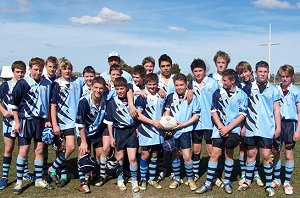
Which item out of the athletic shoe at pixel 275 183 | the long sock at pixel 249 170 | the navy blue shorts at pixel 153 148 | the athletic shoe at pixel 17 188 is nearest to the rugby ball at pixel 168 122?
the navy blue shorts at pixel 153 148

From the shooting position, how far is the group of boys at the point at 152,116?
5777mm

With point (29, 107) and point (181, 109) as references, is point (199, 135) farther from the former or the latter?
point (29, 107)

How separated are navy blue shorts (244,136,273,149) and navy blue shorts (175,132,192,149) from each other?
0.90 metres

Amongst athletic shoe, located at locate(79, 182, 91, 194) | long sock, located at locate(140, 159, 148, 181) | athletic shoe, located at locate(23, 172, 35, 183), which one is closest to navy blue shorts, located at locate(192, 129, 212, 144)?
long sock, located at locate(140, 159, 148, 181)

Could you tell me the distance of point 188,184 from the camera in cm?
638

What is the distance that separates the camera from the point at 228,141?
18.9 feet

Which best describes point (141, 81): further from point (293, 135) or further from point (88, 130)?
point (293, 135)

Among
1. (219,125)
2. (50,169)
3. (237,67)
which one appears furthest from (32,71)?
(237,67)

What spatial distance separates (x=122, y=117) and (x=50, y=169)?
1.62 m

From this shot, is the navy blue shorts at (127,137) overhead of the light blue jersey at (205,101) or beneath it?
beneath

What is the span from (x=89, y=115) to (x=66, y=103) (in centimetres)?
47

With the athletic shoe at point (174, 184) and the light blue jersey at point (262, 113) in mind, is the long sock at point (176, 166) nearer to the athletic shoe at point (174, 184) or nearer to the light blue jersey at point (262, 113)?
the athletic shoe at point (174, 184)

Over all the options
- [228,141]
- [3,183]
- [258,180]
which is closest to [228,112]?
[228,141]

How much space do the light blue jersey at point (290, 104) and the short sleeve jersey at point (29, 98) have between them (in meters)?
3.79
